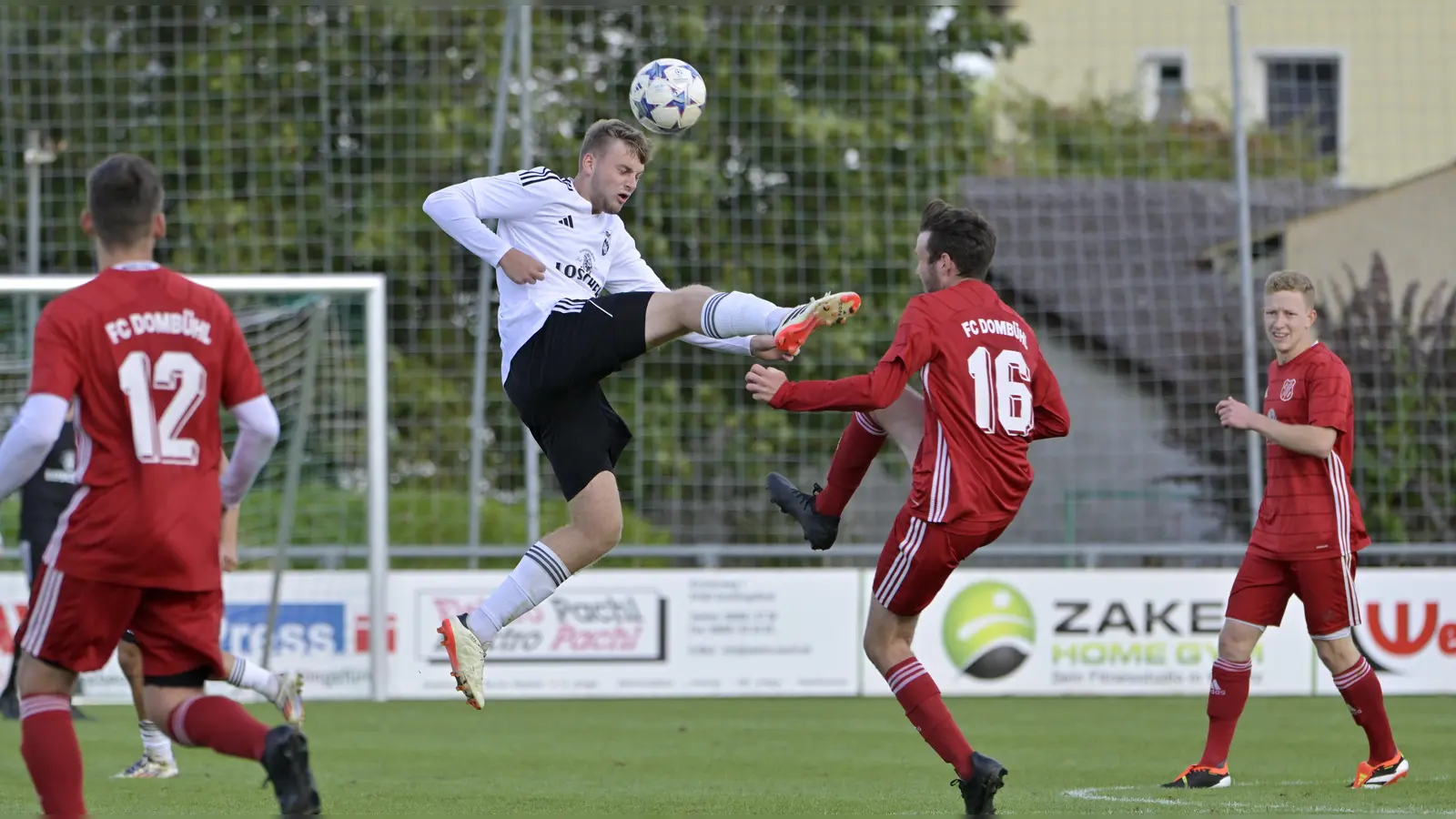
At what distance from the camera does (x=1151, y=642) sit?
1388cm

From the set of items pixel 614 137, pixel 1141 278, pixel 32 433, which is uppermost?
pixel 1141 278

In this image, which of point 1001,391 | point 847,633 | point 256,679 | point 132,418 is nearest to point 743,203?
point 847,633

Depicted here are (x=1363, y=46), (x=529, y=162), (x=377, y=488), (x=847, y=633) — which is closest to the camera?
(x=377, y=488)

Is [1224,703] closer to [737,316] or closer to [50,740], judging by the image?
[737,316]

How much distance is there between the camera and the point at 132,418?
477 cm

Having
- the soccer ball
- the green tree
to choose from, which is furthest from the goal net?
the green tree

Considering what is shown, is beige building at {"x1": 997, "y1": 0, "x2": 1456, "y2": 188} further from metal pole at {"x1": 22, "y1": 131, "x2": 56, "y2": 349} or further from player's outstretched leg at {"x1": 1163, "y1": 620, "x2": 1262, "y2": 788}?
metal pole at {"x1": 22, "y1": 131, "x2": 56, "y2": 349}

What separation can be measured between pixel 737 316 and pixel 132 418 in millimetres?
2306

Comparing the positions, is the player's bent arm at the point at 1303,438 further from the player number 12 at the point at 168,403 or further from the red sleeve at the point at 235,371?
the player number 12 at the point at 168,403

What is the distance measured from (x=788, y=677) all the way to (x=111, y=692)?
5.04 meters

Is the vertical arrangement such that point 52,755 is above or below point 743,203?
below

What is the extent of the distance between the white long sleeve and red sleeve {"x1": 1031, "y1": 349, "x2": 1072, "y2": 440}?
2.77 metres

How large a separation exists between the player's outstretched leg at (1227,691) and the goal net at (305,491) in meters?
6.54

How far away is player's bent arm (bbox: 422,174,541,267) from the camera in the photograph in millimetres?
6824
